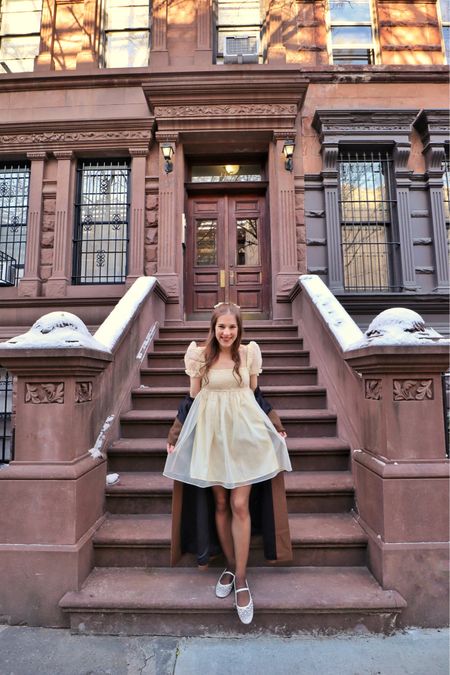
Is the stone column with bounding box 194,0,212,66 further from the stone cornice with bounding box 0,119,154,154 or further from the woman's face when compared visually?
the woman's face

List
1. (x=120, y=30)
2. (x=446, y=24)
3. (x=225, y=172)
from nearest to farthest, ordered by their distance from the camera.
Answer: (x=225, y=172)
(x=446, y=24)
(x=120, y=30)

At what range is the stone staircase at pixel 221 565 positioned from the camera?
2.55 meters

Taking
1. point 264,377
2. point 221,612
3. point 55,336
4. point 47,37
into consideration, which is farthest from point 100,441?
point 47,37

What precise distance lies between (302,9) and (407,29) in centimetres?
211

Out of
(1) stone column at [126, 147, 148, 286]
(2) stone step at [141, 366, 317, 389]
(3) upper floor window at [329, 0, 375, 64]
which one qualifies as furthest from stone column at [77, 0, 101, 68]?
(2) stone step at [141, 366, 317, 389]

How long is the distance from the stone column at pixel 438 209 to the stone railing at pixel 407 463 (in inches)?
200

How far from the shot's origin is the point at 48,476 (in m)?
2.78

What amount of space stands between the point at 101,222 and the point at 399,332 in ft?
21.1

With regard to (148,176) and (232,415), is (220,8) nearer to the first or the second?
(148,176)

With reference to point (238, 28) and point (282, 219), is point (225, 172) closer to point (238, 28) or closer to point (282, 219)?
point (282, 219)

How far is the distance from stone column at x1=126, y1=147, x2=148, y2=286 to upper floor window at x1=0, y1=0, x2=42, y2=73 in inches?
130

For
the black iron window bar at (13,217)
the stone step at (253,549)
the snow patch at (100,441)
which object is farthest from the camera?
the black iron window bar at (13,217)

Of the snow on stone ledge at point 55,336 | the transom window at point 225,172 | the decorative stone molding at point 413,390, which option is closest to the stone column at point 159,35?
the transom window at point 225,172

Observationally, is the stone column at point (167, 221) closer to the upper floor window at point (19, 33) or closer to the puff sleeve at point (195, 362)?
the upper floor window at point (19, 33)
